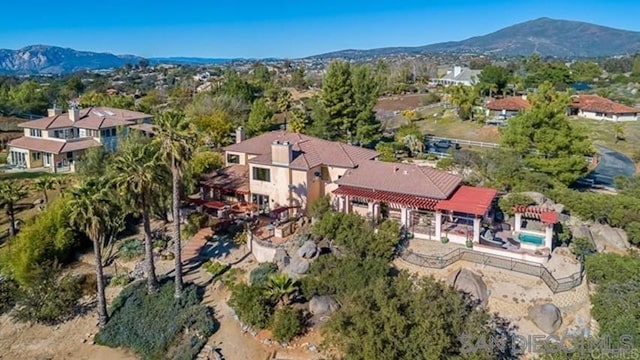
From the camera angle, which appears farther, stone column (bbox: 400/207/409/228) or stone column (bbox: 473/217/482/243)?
stone column (bbox: 400/207/409/228)

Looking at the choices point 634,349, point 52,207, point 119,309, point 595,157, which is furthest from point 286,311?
point 595,157

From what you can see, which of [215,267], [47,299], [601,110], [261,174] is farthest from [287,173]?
[601,110]

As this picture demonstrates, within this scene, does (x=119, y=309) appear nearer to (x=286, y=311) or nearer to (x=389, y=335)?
(x=286, y=311)

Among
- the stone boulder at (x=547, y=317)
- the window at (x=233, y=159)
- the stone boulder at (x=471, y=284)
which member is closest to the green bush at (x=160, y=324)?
the stone boulder at (x=471, y=284)

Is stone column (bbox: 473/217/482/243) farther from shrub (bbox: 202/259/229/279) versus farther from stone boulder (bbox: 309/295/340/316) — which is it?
shrub (bbox: 202/259/229/279)

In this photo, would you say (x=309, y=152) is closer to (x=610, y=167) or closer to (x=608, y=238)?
(x=608, y=238)

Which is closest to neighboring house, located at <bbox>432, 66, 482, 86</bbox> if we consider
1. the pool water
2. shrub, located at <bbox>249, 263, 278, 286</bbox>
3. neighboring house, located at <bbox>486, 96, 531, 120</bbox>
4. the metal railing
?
neighboring house, located at <bbox>486, 96, 531, 120</bbox>
